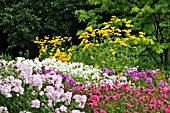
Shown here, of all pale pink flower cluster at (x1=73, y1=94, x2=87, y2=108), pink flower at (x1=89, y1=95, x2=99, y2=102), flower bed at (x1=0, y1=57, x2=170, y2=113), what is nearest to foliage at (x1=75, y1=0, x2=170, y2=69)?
flower bed at (x1=0, y1=57, x2=170, y2=113)

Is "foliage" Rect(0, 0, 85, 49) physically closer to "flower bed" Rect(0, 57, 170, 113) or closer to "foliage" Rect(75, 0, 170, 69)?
"foliage" Rect(75, 0, 170, 69)

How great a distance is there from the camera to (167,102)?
20.6ft

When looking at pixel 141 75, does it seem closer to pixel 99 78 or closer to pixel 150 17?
pixel 99 78

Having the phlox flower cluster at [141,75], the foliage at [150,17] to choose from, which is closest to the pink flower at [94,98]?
the phlox flower cluster at [141,75]

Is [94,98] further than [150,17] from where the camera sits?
No

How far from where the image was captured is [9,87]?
4520 millimetres

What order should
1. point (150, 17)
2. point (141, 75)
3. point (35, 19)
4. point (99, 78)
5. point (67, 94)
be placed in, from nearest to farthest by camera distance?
point (67, 94)
point (99, 78)
point (141, 75)
point (150, 17)
point (35, 19)

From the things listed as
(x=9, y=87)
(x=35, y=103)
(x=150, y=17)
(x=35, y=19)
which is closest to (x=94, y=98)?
(x=35, y=103)

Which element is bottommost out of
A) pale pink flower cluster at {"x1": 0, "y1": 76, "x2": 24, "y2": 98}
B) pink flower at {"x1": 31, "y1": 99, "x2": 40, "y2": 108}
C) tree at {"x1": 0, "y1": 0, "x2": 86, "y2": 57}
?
tree at {"x1": 0, "y1": 0, "x2": 86, "y2": 57}

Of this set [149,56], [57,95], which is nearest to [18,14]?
[149,56]

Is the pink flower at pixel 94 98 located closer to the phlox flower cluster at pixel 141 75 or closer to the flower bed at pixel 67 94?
the flower bed at pixel 67 94

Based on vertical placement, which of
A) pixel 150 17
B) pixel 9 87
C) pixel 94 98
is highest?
pixel 9 87

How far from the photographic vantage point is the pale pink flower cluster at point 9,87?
4.49 metres

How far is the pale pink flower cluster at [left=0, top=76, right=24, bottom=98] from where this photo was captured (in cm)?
449
